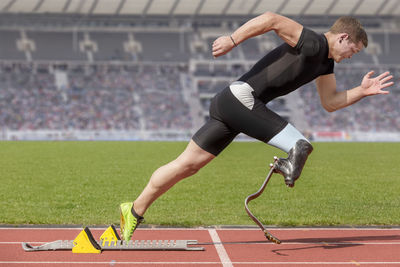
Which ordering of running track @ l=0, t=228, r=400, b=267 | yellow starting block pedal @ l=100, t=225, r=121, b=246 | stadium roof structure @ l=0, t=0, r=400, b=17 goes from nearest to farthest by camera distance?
running track @ l=0, t=228, r=400, b=267, yellow starting block pedal @ l=100, t=225, r=121, b=246, stadium roof structure @ l=0, t=0, r=400, b=17

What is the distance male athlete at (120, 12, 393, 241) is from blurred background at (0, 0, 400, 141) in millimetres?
35356

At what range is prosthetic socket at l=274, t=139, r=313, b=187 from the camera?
427 cm

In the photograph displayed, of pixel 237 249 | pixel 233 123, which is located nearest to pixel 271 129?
pixel 233 123

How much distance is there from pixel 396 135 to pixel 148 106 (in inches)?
757

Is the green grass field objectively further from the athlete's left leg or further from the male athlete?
the athlete's left leg

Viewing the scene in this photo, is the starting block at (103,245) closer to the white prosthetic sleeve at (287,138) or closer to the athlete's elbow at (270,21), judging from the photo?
the white prosthetic sleeve at (287,138)

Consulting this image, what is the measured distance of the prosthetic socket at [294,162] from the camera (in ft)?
14.0

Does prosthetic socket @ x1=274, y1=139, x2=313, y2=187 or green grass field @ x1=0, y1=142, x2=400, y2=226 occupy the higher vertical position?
prosthetic socket @ x1=274, y1=139, x2=313, y2=187

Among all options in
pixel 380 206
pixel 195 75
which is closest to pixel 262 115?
pixel 380 206

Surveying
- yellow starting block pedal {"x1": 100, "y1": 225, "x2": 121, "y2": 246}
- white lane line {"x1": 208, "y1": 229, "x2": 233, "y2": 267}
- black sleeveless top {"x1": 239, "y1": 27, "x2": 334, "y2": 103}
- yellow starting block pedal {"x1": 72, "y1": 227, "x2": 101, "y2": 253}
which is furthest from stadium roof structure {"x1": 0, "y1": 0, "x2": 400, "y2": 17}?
black sleeveless top {"x1": 239, "y1": 27, "x2": 334, "y2": 103}

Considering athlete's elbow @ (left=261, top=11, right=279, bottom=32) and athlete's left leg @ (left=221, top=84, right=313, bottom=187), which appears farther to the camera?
athlete's left leg @ (left=221, top=84, right=313, bottom=187)

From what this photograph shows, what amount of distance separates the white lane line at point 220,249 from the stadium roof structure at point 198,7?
148 feet

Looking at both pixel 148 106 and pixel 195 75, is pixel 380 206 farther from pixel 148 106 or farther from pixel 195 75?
pixel 195 75

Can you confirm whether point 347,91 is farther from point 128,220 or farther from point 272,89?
point 128,220
